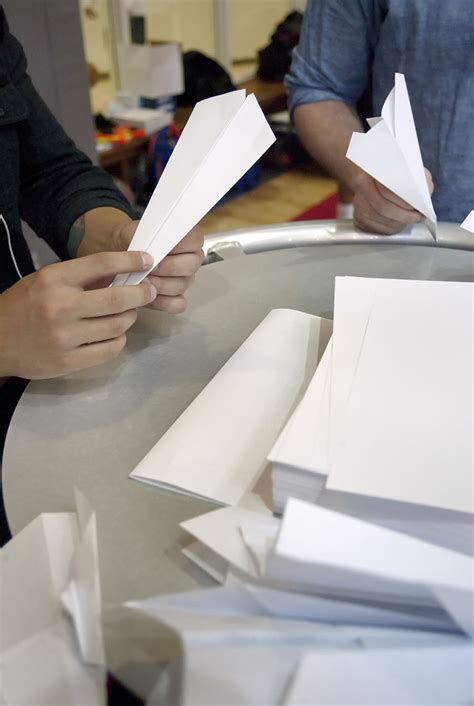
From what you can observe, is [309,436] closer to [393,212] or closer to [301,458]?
[301,458]

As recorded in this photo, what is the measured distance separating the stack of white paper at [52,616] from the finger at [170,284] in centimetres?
25

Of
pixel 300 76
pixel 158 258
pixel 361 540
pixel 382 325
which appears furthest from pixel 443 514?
pixel 300 76

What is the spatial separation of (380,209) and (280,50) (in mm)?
2731

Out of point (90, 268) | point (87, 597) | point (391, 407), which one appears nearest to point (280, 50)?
point (90, 268)

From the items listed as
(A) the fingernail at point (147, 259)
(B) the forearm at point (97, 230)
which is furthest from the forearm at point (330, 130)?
(A) the fingernail at point (147, 259)

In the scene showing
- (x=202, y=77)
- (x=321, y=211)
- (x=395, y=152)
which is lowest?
(x=321, y=211)

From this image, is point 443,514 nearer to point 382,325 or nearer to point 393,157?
point 382,325

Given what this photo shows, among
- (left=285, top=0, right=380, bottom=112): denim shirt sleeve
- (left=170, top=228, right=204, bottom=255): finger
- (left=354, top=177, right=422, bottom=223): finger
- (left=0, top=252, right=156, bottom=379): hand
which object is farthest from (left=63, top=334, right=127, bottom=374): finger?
(left=285, top=0, right=380, bottom=112): denim shirt sleeve

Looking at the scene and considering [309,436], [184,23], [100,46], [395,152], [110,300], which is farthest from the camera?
[184,23]

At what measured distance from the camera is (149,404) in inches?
21.3

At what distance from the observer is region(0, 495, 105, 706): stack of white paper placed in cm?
33

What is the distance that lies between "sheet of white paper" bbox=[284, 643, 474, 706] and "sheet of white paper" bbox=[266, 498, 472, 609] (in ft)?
0.10

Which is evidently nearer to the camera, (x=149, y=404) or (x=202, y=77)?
(x=149, y=404)

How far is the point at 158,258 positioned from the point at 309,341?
152mm
